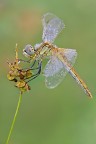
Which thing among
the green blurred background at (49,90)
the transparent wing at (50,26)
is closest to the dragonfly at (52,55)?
the transparent wing at (50,26)

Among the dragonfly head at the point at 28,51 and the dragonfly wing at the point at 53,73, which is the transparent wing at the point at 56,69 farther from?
the dragonfly head at the point at 28,51

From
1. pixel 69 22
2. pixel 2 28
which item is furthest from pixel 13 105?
pixel 69 22

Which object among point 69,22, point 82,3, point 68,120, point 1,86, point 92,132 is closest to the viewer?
point 92,132

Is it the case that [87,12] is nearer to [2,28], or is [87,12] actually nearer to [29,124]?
[2,28]

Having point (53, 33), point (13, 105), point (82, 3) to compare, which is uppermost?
point (82, 3)

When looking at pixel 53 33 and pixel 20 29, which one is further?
pixel 20 29

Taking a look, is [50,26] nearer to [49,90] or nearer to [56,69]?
[56,69]

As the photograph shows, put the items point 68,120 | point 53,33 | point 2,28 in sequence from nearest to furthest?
point 53,33 < point 68,120 < point 2,28
